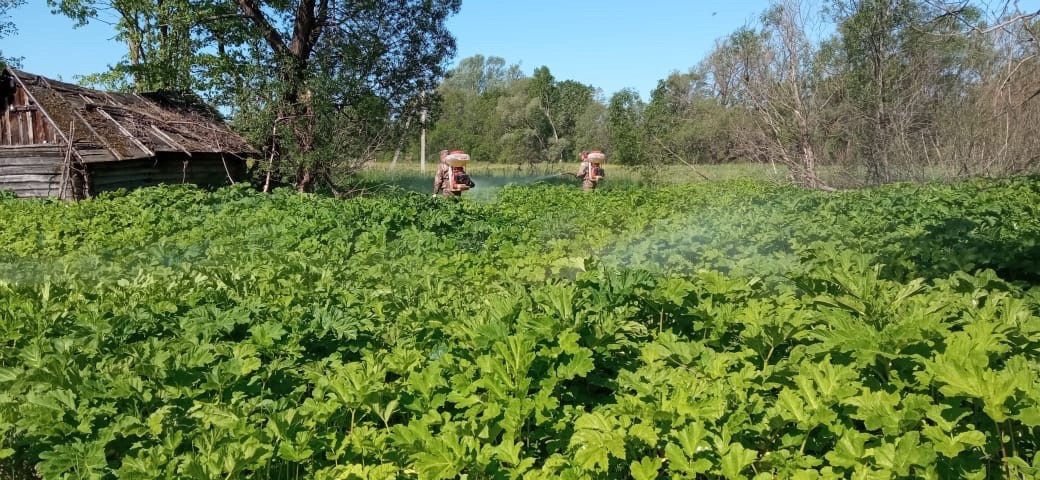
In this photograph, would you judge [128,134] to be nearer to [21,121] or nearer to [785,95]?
[21,121]

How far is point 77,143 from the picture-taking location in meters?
17.1

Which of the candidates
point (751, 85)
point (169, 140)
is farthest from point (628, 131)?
point (169, 140)

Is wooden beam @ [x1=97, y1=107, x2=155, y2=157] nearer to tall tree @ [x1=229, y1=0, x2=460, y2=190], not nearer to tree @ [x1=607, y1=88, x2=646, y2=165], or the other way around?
tall tree @ [x1=229, y1=0, x2=460, y2=190]

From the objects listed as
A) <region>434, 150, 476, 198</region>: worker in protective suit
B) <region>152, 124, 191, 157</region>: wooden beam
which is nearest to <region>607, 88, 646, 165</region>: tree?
<region>434, 150, 476, 198</region>: worker in protective suit

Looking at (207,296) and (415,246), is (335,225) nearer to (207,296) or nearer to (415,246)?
(415,246)

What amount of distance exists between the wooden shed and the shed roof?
2 centimetres

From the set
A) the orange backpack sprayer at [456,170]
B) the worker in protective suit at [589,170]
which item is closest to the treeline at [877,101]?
the worker in protective suit at [589,170]

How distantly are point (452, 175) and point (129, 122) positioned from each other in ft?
33.0

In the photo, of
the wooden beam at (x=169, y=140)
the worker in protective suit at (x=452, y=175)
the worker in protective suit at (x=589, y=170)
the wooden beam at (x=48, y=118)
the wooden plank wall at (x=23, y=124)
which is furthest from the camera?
the worker in protective suit at (x=589, y=170)

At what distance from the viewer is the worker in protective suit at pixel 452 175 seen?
51.1 ft

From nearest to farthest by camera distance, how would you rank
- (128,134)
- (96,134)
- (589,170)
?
1. (96,134)
2. (128,134)
3. (589,170)

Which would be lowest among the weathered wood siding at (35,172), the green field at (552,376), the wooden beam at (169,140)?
the green field at (552,376)

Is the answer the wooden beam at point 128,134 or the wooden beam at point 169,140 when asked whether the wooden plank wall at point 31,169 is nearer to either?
the wooden beam at point 128,134

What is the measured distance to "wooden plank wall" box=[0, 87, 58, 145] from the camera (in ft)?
57.6
